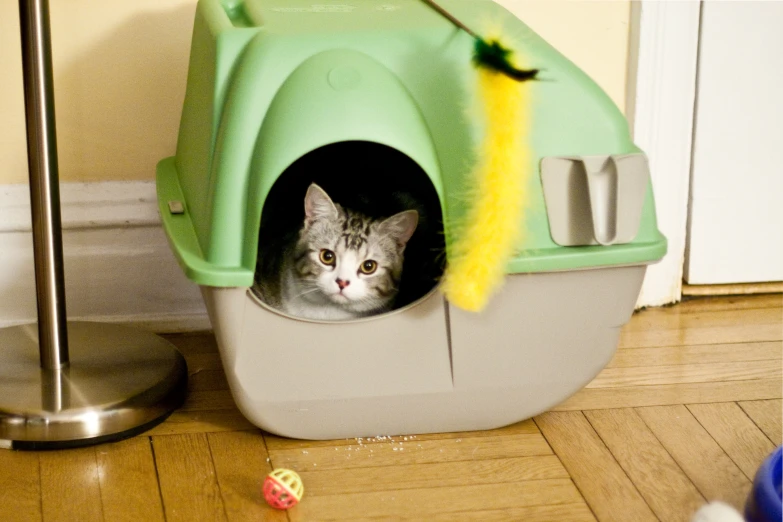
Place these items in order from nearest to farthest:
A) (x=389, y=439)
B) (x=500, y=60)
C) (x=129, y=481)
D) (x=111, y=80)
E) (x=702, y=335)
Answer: (x=500, y=60)
(x=129, y=481)
(x=389, y=439)
(x=111, y=80)
(x=702, y=335)

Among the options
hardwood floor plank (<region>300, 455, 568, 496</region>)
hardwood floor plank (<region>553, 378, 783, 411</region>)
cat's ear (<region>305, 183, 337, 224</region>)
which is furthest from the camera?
hardwood floor plank (<region>553, 378, 783, 411</region>)

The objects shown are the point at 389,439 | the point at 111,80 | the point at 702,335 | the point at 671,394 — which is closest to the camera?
the point at 389,439

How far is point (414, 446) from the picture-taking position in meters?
1.27

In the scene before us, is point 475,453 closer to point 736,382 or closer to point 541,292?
point 541,292

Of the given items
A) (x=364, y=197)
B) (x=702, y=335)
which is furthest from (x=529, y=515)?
(x=702, y=335)

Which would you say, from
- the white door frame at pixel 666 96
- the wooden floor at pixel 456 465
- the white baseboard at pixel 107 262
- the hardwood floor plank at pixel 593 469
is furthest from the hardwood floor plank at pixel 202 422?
the white door frame at pixel 666 96

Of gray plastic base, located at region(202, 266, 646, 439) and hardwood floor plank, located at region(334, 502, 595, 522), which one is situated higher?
gray plastic base, located at region(202, 266, 646, 439)

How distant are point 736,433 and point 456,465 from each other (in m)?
0.42

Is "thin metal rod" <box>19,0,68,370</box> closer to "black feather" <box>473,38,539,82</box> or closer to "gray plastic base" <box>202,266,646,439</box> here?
"gray plastic base" <box>202,266,646,439</box>

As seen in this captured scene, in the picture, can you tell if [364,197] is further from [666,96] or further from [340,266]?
[666,96]

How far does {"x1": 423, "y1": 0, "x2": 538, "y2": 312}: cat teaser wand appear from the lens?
42.9 inches

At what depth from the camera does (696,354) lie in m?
1.58

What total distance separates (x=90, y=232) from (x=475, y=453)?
0.78 metres

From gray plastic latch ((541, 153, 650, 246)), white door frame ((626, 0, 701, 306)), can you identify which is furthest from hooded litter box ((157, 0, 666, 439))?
white door frame ((626, 0, 701, 306))
